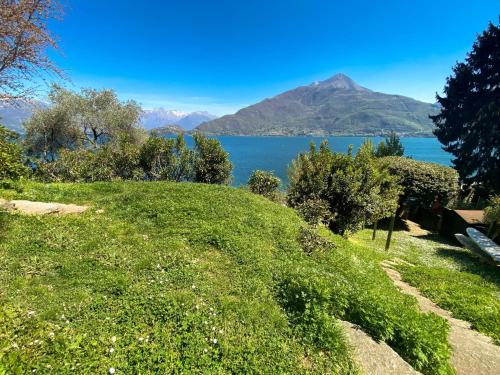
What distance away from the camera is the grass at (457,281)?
872 centimetres

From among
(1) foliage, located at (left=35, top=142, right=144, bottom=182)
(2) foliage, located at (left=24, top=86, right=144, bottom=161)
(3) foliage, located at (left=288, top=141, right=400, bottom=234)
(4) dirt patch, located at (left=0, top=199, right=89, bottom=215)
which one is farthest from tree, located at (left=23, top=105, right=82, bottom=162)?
(3) foliage, located at (left=288, top=141, right=400, bottom=234)

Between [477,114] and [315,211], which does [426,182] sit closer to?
[315,211]

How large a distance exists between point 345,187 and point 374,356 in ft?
36.5

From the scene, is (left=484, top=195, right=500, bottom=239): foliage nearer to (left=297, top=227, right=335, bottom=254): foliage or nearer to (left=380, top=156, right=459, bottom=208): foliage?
(left=380, top=156, right=459, bottom=208): foliage

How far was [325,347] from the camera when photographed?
5461mm

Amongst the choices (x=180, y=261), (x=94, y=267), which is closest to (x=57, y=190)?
(x=94, y=267)

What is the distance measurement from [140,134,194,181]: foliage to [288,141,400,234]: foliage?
10775 mm

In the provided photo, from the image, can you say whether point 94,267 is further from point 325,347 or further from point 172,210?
point 325,347

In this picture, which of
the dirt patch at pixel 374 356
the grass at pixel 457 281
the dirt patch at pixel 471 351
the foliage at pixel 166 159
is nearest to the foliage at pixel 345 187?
the grass at pixel 457 281

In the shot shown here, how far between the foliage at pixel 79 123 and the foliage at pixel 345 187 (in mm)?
22020

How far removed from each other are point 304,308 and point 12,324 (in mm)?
5680

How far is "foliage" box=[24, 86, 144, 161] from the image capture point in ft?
99.6

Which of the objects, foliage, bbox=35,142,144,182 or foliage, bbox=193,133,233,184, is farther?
foliage, bbox=193,133,233,184

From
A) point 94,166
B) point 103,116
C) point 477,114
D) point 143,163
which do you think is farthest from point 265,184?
point 477,114
